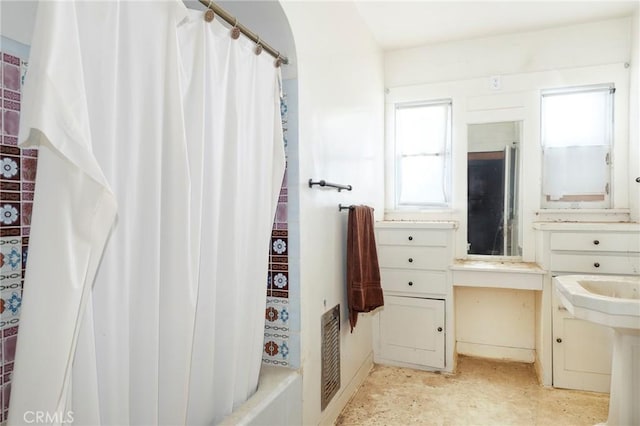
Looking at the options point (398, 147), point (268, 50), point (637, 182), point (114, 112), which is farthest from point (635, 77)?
point (114, 112)

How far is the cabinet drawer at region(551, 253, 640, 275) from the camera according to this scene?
2260mm

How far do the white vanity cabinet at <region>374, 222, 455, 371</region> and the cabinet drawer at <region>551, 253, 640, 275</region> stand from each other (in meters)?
0.64

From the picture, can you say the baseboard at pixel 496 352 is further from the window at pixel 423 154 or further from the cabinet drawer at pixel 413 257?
the window at pixel 423 154

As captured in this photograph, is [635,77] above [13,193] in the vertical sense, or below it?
above

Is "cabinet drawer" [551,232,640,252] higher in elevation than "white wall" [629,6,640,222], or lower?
lower

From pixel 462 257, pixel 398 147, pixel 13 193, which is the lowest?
pixel 462 257

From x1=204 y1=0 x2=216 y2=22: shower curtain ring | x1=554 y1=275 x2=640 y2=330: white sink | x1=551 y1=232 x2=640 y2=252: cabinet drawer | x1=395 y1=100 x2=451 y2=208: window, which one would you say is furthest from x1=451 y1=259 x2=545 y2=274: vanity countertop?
x1=204 y1=0 x2=216 y2=22: shower curtain ring

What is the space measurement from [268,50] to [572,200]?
7.90 feet

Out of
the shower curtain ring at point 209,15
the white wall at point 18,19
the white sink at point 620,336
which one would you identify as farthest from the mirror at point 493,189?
the white wall at point 18,19

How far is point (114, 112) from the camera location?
948 millimetres

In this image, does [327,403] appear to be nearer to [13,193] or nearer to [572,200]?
[13,193]

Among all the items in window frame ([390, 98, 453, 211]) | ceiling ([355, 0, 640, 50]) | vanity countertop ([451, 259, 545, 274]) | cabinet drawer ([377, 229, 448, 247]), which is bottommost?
vanity countertop ([451, 259, 545, 274])

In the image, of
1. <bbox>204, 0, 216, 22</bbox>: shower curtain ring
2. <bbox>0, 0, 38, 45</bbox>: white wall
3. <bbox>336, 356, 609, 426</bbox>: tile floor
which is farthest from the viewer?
<bbox>336, 356, 609, 426</bbox>: tile floor

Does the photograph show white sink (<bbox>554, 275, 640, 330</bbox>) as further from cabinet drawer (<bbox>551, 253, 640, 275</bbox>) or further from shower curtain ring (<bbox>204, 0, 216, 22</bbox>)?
shower curtain ring (<bbox>204, 0, 216, 22</bbox>)
